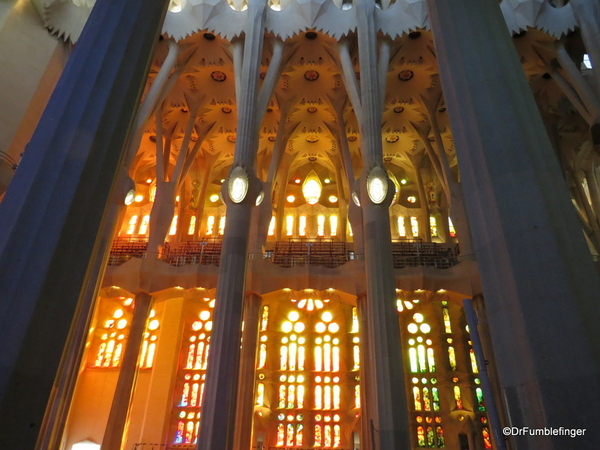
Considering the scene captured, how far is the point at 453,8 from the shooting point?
4.39m

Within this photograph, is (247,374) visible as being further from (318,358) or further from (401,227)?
(401,227)

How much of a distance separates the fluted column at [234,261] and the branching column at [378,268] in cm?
334

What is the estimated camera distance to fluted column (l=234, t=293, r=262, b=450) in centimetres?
1290

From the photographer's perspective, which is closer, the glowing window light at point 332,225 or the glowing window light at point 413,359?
the glowing window light at point 413,359

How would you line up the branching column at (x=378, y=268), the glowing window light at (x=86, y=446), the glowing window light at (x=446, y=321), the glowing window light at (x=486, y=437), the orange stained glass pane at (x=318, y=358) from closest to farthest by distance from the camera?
the branching column at (x=378, y=268), the glowing window light at (x=486, y=437), the glowing window light at (x=86, y=446), the orange stained glass pane at (x=318, y=358), the glowing window light at (x=446, y=321)

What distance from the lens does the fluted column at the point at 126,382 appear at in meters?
12.8

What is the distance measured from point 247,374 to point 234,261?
14.4 ft

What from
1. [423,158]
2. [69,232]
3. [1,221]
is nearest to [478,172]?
[69,232]

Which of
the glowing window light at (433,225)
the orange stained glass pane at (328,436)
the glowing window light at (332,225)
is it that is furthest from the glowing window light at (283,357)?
the glowing window light at (433,225)

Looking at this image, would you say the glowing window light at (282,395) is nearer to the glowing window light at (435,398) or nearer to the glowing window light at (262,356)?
the glowing window light at (262,356)

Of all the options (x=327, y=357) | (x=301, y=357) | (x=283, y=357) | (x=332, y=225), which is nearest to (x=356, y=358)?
(x=327, y=357)

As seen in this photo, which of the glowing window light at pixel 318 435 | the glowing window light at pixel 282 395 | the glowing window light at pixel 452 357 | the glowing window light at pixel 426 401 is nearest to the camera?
the glowing window light at pixel 318 435

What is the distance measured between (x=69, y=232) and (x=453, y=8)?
166 inches

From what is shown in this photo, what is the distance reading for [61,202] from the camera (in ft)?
11.2
